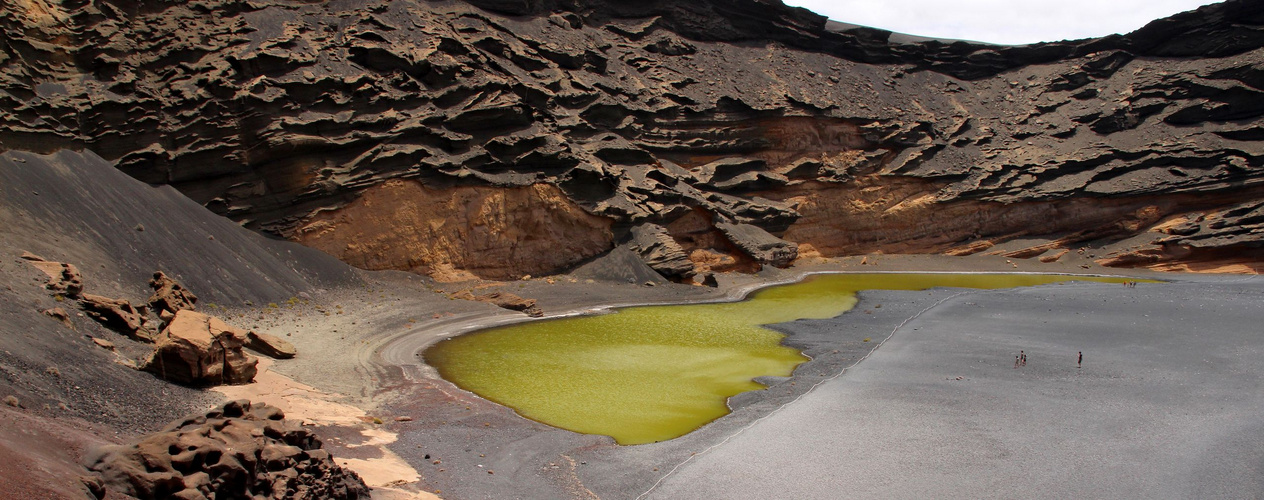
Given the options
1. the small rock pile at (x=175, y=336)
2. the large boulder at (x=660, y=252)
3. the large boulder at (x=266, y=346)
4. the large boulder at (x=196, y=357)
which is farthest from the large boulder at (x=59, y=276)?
the large boulder at (x=660, y=252)

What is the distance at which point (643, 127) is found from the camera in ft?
138

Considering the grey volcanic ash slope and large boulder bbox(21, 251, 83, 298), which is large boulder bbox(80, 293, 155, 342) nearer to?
large boulder bbox(21, 251, 83, 298)

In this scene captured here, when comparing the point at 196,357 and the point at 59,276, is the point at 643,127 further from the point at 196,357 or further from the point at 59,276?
the point at 196,357

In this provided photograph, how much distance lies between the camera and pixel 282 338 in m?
19.9

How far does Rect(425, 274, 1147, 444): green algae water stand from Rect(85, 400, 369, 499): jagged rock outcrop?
5821 mm

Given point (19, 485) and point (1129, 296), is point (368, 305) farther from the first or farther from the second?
point (1129, 296)

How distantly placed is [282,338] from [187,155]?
1223 centimetres

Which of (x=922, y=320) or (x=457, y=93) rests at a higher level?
(x=457, y=93)

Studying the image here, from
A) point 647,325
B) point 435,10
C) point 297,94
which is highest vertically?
point 435,10

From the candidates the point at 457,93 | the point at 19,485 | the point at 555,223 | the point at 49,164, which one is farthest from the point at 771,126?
the point at 19,485

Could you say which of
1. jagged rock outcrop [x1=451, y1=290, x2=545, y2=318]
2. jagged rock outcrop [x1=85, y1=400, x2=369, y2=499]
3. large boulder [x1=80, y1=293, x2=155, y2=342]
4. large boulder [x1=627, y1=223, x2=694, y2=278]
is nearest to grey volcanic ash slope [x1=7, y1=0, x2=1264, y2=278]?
large boulder [x1=627, y1=223, x2=694, y2=278]

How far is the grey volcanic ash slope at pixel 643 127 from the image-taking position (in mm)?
28234

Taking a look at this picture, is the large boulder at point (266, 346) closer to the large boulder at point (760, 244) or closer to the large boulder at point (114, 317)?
the large boulder at point (114, 317)

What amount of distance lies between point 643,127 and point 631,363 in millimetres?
24532
